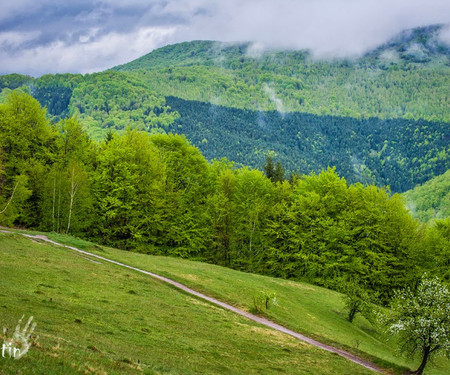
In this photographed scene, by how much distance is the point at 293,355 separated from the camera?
2792cm

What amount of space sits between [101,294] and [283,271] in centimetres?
4903

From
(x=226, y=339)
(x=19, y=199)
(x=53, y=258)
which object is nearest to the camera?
(x=226, y=339)

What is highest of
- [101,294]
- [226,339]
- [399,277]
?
[101,294]

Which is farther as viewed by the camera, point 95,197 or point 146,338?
point 95,197

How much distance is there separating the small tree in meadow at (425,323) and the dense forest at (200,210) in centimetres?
2599

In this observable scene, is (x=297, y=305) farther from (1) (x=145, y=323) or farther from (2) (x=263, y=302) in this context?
(1) (x=145, y=323)

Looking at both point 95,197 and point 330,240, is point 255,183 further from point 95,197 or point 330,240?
point 95,197

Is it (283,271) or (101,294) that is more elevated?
(101,294)

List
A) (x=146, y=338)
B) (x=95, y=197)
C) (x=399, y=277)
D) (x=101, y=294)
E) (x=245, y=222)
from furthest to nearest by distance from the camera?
(x=245, y=222), (x=399, y=277), (x=95, y=197), (x=101, y=294), (x=146, y=338)

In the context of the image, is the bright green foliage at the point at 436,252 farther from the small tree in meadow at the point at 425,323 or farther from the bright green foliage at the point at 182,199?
the bright green foliage at the point at 182,199

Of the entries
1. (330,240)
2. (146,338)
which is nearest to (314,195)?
(330,240)

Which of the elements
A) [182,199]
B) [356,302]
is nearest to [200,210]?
[182,199]

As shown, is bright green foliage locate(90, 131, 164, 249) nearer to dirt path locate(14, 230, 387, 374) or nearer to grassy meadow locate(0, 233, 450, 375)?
grassy meadow locate(0, 233, 450, 375)

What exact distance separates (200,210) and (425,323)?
4596 cm
